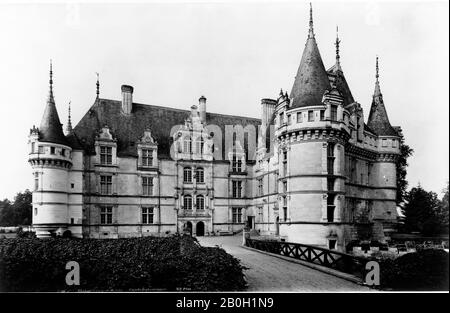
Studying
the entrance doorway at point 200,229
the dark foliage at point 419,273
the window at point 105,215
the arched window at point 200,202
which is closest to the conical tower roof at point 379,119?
the arched window at point 200,202

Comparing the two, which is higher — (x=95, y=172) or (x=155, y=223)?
(x=95, y=172)

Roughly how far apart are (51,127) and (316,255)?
1981 cm

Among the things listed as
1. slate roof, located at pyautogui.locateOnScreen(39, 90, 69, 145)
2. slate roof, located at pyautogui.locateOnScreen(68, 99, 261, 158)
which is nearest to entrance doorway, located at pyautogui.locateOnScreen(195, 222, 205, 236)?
slate roof, located at pyautogui.locateOnScreen(68, 99, 261, 158)

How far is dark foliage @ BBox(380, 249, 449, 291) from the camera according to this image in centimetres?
873

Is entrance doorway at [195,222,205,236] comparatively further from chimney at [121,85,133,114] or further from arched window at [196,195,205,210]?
chimney at [121,85,133,114]

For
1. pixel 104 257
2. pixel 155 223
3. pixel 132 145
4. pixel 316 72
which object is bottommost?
pixel 155 223

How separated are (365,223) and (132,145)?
19.9 metres

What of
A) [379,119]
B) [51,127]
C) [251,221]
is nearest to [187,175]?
[251,221]

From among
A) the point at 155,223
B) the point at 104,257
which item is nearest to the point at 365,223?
the point at 155,223

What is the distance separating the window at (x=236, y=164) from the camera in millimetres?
31078

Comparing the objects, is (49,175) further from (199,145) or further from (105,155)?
(199,145)
